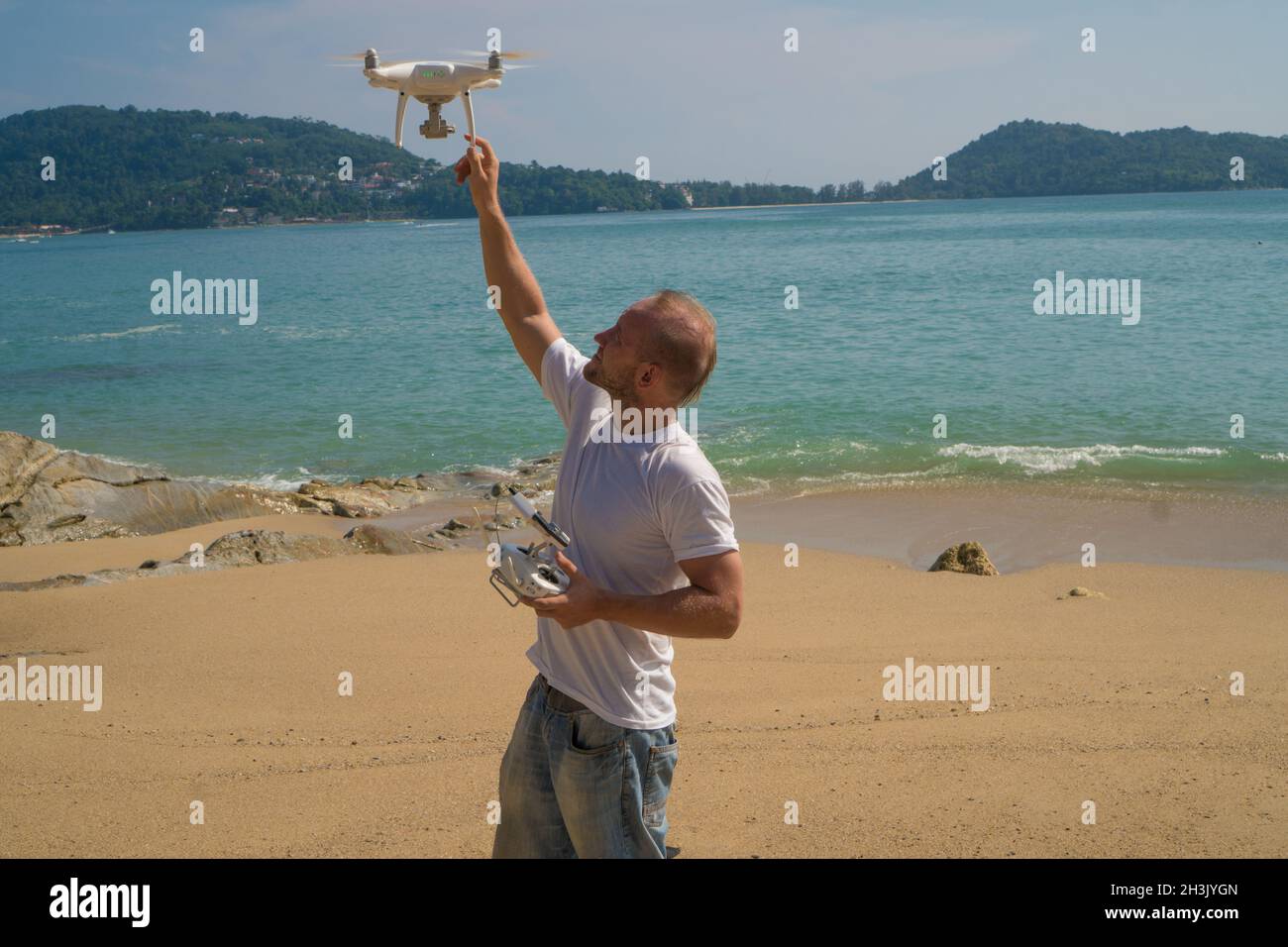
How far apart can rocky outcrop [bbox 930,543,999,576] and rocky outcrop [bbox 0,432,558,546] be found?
4937 mm

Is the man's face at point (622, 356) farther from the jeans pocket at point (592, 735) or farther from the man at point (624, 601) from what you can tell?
the jeans pocket at point (592, 735)

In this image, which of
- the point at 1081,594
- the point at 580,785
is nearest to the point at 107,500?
the point at 1081,594

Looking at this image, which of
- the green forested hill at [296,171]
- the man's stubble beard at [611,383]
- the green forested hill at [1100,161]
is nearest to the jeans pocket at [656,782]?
the man's stubble beard at [611,383]

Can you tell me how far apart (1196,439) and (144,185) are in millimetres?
132474

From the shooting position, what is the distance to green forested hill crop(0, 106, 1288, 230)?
11931cm

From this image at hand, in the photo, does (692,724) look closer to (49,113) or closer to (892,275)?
(892,275)

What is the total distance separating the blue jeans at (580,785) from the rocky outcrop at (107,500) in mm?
9201

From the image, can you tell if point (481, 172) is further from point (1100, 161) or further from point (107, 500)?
point (1100, 161)

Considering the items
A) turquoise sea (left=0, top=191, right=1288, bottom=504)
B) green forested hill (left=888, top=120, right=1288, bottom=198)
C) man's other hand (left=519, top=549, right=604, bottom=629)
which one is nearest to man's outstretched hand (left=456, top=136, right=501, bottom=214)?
man's other hand (left=519, top=549, right=604, bottom=629)

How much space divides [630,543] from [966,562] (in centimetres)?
801

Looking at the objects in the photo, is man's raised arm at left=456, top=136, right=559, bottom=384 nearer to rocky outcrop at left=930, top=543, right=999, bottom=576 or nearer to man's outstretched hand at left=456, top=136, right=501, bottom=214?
man's outstretched hand at left=456, top=136, right=501, bottom=214

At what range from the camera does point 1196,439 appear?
1767 cm

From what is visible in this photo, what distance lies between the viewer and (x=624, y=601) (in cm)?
281

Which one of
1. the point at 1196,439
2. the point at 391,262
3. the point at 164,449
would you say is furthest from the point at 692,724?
the point at 391,262
